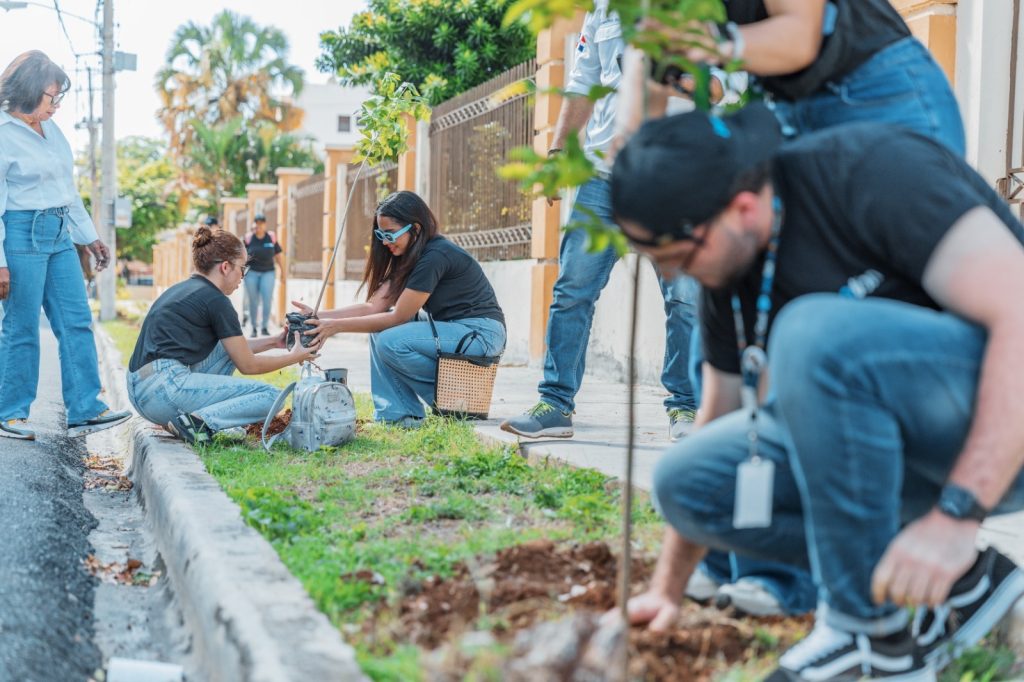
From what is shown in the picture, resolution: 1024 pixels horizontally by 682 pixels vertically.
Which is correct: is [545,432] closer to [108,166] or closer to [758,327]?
[758,327]

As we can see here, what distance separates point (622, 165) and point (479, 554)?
1.42 metres

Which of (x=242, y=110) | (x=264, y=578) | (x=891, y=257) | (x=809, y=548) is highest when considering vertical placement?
(x=242, y=110)

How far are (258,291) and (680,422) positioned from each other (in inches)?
455

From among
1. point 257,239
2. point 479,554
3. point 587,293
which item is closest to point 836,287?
point 479,554

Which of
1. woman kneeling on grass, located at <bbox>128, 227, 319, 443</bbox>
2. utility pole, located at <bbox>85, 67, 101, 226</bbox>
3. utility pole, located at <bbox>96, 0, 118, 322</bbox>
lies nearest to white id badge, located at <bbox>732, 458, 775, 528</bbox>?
woman kneeling on grass, located at <bbox>128, 227, 319, 443</bbox>

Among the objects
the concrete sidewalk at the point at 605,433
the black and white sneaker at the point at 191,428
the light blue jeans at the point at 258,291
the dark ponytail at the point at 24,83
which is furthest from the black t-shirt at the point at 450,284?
the light blue jeans at the point at 258,291

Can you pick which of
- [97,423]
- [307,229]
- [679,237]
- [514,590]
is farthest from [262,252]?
[679,237]

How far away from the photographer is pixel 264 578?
9.33 feet

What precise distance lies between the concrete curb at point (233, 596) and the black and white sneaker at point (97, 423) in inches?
67.5

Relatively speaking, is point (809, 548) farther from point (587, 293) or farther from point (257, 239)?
point (257, 239)

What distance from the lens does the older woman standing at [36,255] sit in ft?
19.5

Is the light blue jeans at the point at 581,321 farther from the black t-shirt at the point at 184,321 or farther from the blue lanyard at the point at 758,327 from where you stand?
the blue lanyard at the point at 758,327

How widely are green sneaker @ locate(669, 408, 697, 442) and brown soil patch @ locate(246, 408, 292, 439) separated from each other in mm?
1854

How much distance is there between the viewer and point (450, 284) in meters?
5.91
